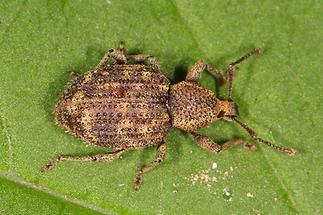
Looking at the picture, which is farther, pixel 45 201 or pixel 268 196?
pixel 268 196

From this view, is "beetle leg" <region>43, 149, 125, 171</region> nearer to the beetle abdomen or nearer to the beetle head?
the beetle abdomen

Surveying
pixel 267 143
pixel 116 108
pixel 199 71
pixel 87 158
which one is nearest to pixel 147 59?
pixel 199 71

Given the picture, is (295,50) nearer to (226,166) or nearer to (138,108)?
(226,166)

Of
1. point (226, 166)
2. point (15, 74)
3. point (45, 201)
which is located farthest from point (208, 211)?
point (15, 74)

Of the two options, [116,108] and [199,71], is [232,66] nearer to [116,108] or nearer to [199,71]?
[199,71]

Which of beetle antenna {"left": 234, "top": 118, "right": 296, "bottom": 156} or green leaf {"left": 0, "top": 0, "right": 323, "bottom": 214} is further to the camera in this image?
beetle antenna {"left": 234, "top": 118, "right": 296, "bottom": 156}

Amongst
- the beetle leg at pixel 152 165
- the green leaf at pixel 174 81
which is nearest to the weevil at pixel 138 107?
the beetle leg at pixel 152 165

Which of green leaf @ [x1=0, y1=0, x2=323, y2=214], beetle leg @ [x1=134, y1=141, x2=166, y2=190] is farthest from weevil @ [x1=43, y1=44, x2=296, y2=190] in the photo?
green leaf @ [x1=0, y1=0, x2=323, y2=214]

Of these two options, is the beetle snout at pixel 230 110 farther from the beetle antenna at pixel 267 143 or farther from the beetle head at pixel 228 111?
the beetle antenna at pixel 267 143
